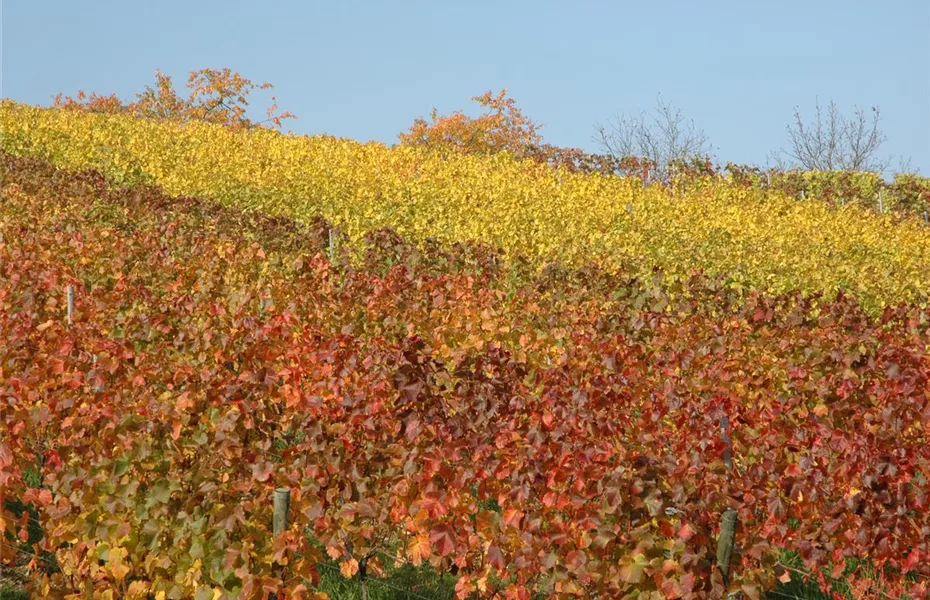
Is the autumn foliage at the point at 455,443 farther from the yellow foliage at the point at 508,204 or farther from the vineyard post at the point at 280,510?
the yellow foliage at the point at 508,204

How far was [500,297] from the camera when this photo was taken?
9.38 metres

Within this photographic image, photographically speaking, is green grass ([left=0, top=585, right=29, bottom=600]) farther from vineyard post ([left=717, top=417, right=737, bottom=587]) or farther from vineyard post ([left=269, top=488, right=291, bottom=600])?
vineyard post ([left=717, top=417, right=737, bottom=587])

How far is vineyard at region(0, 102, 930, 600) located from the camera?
541cm

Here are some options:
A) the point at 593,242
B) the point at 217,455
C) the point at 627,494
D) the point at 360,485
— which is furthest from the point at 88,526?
the point at 593,242

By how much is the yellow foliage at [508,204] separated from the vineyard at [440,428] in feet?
13.1

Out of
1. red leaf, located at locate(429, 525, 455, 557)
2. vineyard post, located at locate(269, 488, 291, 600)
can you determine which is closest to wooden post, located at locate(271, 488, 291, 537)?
vineyard post, located at locate(269, 488, 291, 600)

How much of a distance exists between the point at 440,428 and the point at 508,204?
14.1 meters

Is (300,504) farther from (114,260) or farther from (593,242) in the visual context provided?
(593,242)

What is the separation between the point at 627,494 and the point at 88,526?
2692 mm

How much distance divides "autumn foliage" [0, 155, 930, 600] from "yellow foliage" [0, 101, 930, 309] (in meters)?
5.34

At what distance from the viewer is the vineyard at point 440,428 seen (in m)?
5.41

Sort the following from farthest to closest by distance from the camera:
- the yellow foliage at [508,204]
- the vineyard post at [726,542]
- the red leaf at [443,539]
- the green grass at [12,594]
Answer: the yellow foliage at [508,204] → the green grass at [12,594] → the red leaf at [443,539] → the vineyard post at [726,542]

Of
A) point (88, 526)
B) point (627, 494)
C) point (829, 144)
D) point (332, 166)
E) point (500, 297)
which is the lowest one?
point (88, 526)

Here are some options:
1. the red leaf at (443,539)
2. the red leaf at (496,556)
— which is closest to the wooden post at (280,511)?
the red leaf at (443,539)
